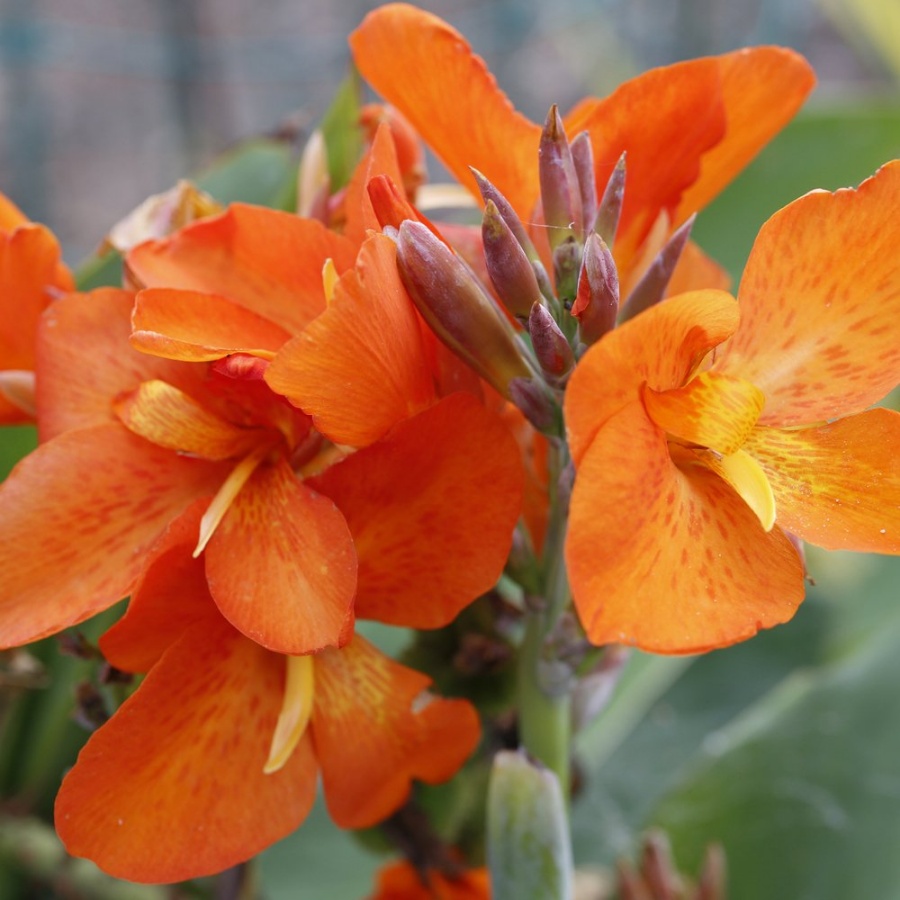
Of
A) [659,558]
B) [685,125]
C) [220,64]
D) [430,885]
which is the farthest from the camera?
[220,64]

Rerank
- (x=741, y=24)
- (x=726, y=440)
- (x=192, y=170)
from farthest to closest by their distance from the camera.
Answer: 1. (x=741, y=24)
2. (x=192, y=170)
3. (x=726, y=440)

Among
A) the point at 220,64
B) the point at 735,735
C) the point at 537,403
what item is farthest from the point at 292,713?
the point at 220,64

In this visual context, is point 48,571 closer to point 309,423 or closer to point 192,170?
point 309,423

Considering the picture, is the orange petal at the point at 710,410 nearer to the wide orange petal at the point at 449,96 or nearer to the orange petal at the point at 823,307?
the orange petal at the point at 823,307

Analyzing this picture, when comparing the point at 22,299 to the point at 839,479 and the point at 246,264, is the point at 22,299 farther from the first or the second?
the point at 839,479

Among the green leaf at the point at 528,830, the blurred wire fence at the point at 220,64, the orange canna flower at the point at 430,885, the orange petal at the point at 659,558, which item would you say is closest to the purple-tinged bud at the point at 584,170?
the orange petal at the point at 659,558

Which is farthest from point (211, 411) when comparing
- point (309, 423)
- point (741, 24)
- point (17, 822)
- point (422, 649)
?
point (741, 24)
